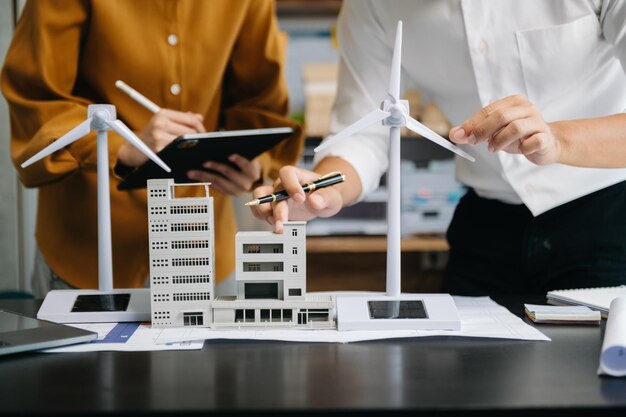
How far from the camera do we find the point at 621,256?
4.59 feet

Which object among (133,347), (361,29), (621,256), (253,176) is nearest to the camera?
(133,347)

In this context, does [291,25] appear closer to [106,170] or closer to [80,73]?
[80,73]

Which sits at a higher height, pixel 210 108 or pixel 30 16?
pixel 30 16

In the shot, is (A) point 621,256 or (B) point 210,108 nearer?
(A) point 621,256

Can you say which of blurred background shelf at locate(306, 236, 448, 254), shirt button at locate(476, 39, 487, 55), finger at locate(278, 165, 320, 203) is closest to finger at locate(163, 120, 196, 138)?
finger at locate(278, 165, 320, 203)

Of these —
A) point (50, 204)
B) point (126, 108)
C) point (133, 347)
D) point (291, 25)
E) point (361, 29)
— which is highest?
point (291, 25)

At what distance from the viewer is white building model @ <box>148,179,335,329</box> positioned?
1.12 metres

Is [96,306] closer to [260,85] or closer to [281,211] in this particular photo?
[281,211]

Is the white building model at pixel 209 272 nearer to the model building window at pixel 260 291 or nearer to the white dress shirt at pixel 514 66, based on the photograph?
the model building window at pixel 260 291

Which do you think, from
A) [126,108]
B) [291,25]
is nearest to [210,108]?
[126,108]

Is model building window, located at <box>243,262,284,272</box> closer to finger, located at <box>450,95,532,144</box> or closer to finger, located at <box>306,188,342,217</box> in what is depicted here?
finger, located at <box>306,188,342,217</box>

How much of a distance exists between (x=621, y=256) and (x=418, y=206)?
1.95 meters

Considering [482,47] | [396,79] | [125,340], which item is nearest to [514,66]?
[482,47]

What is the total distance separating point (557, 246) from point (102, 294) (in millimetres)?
835
